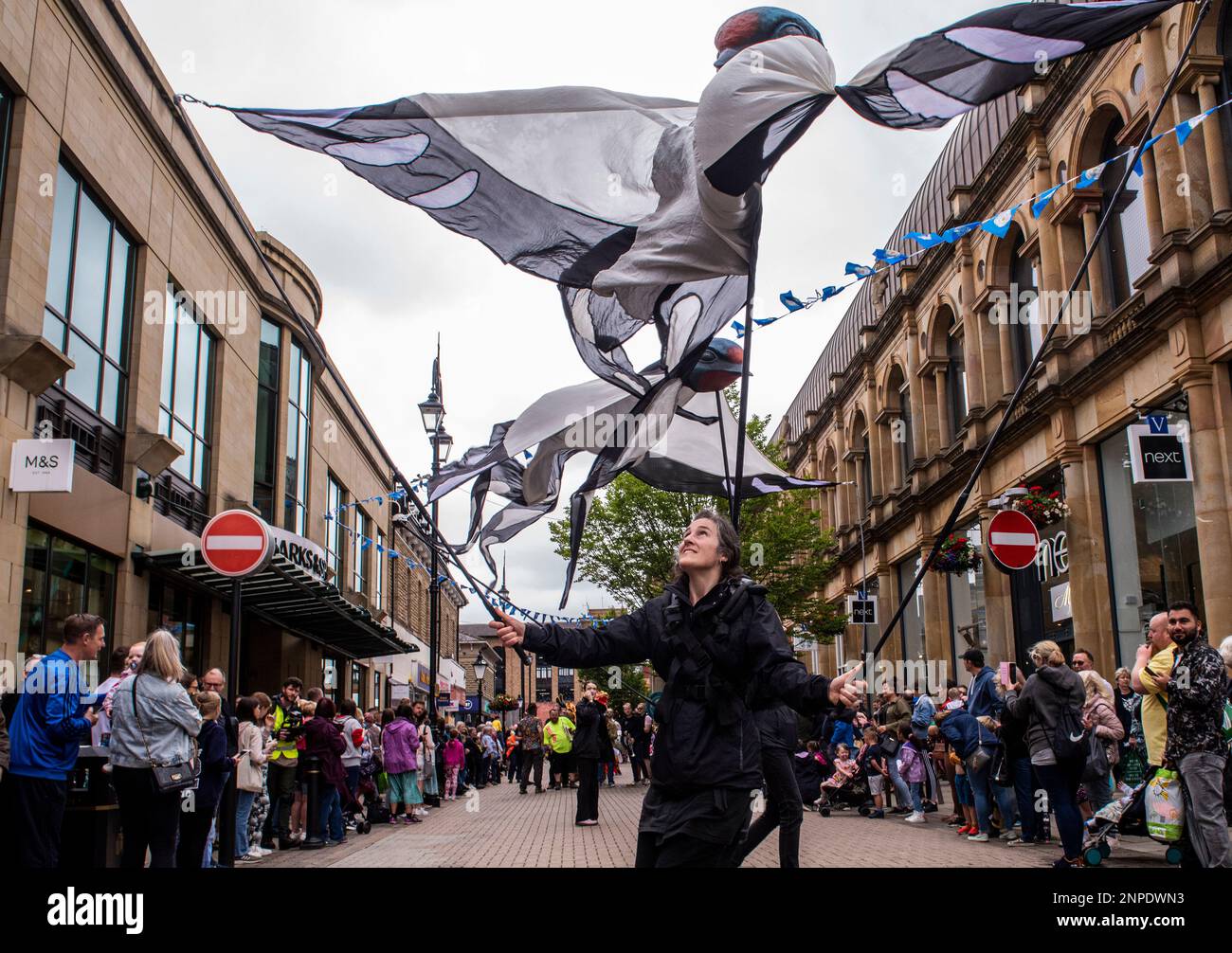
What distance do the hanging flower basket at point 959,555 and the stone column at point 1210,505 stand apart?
9.41 metres

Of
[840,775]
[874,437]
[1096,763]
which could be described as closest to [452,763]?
[840,775]

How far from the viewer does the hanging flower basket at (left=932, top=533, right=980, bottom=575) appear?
2656 cm

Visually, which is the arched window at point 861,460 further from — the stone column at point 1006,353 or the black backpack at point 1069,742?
the black backpack at point 1069,742

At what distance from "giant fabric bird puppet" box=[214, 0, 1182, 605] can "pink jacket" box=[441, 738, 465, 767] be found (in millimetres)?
18016

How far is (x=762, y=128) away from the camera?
5.56 m

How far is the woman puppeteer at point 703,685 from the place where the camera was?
4219mm

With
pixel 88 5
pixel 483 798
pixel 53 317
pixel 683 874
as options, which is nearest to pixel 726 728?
pixel 683 874

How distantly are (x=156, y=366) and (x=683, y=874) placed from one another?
1843cm

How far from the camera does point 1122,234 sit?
2052 centimetres

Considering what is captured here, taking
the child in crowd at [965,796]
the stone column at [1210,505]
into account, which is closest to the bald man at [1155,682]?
the child in crowd at [965,796]

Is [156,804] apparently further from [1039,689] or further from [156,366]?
[156,366]

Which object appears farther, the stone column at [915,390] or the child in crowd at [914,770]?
the stone column at [915,390]

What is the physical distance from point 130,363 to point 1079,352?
17.6 meters

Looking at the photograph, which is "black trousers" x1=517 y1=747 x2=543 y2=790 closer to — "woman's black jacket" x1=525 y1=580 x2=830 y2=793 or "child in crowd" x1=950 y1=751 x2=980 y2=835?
"child in crowd" x1=950 y1=751 x2=980 y2=835
